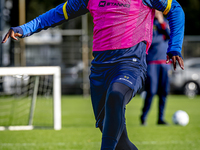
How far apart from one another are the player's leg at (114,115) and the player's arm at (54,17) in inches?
39.8

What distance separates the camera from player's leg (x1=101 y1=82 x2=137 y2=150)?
2.87 meters

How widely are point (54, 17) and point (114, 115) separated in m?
1.34

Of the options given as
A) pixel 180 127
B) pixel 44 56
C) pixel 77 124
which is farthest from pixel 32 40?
pixel 180 127

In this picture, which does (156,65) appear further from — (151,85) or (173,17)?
(173,17)

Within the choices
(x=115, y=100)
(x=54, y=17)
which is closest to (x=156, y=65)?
(x=54, y=17)

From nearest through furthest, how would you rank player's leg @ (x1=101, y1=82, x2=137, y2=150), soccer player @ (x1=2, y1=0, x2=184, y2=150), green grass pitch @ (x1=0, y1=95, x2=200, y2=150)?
player's leg @ (x1=101, y1=82, x2=137, y2=150) < soccer player @ (x1=2, y1=0, x2=184, y2=150) < green grass pitch @ (x1=0, y1=95, x2=200, y2=150)

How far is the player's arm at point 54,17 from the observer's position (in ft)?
11.7

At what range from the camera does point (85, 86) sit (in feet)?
58.3

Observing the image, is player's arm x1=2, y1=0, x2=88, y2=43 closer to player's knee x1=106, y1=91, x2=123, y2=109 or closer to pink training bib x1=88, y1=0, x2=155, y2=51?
pink training bib x1=88, y1=0, x2=155, y2=51

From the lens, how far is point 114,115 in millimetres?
2908

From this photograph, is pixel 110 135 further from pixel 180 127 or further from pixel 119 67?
pixel 180 127

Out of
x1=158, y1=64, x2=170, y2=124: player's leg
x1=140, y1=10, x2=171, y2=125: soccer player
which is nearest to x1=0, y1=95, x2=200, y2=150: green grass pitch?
x1=158, y1=64, x2=170, y2=124: player's leg

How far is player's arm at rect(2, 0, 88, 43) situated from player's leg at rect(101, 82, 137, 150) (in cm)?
101

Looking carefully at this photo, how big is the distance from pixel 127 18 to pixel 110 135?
106 centimetres
